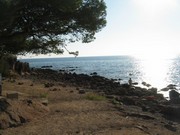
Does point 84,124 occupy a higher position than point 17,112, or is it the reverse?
point 17,112

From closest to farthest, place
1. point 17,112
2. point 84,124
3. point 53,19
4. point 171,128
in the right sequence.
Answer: point 17,112 < point 84,124 < point 171,128 < point 53,19

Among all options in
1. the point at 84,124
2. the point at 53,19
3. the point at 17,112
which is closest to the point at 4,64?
the point at 53,19

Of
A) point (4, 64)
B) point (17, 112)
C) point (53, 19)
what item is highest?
point (53, 19)

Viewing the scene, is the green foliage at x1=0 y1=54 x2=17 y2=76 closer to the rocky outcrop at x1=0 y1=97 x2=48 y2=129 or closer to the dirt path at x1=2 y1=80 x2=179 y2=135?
the dirt path at x1=2 y1=80 x2=179 y2=135

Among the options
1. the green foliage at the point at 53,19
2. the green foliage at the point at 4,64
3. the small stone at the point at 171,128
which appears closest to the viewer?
the small stone at the point at 171,128

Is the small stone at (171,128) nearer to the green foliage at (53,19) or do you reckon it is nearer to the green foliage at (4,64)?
the green foliage at (53,19)

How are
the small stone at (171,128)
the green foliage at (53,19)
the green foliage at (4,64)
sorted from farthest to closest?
the green foliage at (4,64), the green foliage at (53,19), the small stone at (171,128)

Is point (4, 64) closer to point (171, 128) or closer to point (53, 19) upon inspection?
point (53, 19)

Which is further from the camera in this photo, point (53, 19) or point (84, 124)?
point (53, 19)

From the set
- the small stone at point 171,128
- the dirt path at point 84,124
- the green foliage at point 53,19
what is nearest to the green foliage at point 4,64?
the green foliage at point 53,19

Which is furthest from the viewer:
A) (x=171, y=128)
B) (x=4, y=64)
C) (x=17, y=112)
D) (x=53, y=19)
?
(x=4, y=64)

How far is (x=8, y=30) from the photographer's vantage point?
2017cm

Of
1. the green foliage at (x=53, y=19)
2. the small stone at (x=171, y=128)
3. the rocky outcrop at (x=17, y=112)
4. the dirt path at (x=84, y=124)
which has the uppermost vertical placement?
the green foliage at (x=53, y=19)

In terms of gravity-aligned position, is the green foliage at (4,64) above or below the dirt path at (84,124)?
above
